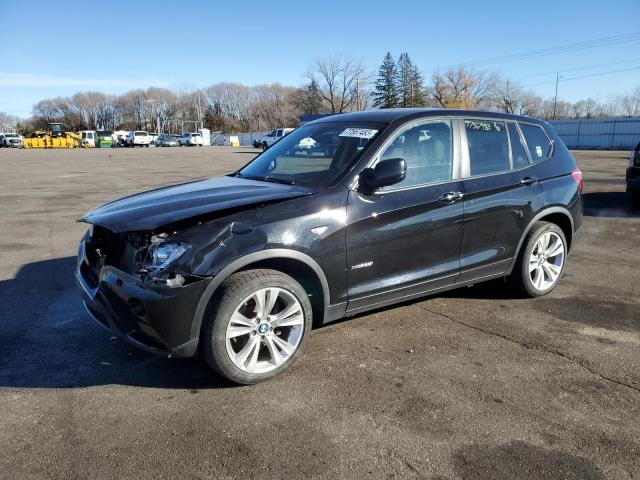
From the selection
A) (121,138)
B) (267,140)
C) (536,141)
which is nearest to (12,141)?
(121,138)

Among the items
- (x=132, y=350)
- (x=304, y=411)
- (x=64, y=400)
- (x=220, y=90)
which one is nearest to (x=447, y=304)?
(x=304, y=411)

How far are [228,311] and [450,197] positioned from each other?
205cm

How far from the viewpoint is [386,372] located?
3.55 metres

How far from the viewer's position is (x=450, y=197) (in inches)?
163

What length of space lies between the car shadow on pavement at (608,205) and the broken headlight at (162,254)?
876 cm

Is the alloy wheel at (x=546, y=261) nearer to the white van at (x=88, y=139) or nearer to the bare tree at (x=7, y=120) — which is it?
the white van at (x=88, y=139)

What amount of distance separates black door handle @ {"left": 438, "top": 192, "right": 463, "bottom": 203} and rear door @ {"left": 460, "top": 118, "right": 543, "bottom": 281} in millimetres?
87

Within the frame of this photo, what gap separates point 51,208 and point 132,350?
840 centimetres

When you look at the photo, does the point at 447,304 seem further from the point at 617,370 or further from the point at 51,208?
the point at 51,208

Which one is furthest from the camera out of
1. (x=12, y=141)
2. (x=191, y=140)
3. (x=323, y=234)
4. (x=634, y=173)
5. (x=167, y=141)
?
(x=191, y=140)

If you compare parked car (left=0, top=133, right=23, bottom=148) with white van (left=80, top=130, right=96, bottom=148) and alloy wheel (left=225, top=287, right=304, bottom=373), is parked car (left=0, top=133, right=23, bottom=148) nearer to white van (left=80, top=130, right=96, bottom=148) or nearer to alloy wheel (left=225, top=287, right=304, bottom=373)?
white van (left=80, top=130, right=96, bottom=148)

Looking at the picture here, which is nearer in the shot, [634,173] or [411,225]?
[411,225]

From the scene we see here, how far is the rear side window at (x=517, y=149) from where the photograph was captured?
477cm

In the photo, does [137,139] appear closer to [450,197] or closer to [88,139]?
[88,139]
